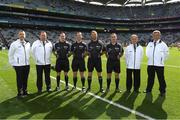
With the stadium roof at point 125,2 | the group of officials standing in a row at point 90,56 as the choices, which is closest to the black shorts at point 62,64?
the group of officials standing in a row at point 90,56

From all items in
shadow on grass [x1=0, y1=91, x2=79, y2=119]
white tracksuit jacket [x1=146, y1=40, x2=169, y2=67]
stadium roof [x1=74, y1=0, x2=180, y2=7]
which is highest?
stadium roof [x1=74, y1=0, x2=180, y2=7]

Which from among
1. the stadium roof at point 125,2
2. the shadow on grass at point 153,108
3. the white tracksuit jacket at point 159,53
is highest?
the stadium roof at point 125,2

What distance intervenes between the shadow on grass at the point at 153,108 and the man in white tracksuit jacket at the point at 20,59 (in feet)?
13.1

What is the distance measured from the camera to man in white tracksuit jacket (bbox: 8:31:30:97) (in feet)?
34.1

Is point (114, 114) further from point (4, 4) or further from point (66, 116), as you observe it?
point (4, 4)

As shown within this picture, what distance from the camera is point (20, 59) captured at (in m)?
10.4

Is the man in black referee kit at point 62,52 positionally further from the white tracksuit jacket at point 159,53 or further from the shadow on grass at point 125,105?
the white tracksuit jacket at point 159,53

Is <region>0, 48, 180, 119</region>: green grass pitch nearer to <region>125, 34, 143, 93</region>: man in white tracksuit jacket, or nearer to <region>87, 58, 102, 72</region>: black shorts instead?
<region>125, 34, 143, 93</region>: man in white tracksuit jacket

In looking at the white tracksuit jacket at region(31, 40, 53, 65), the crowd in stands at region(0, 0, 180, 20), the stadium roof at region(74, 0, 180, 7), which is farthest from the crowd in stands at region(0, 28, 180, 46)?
the white tracksuit jacket at region(31, 40, 53, 65)

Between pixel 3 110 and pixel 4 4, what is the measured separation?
172 feet

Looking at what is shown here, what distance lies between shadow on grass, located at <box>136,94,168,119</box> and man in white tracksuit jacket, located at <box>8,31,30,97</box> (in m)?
3.98

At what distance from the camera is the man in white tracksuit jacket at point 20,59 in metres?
10.4

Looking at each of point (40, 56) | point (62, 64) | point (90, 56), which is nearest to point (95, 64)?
point (90, 56)

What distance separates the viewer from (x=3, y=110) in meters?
8.59
